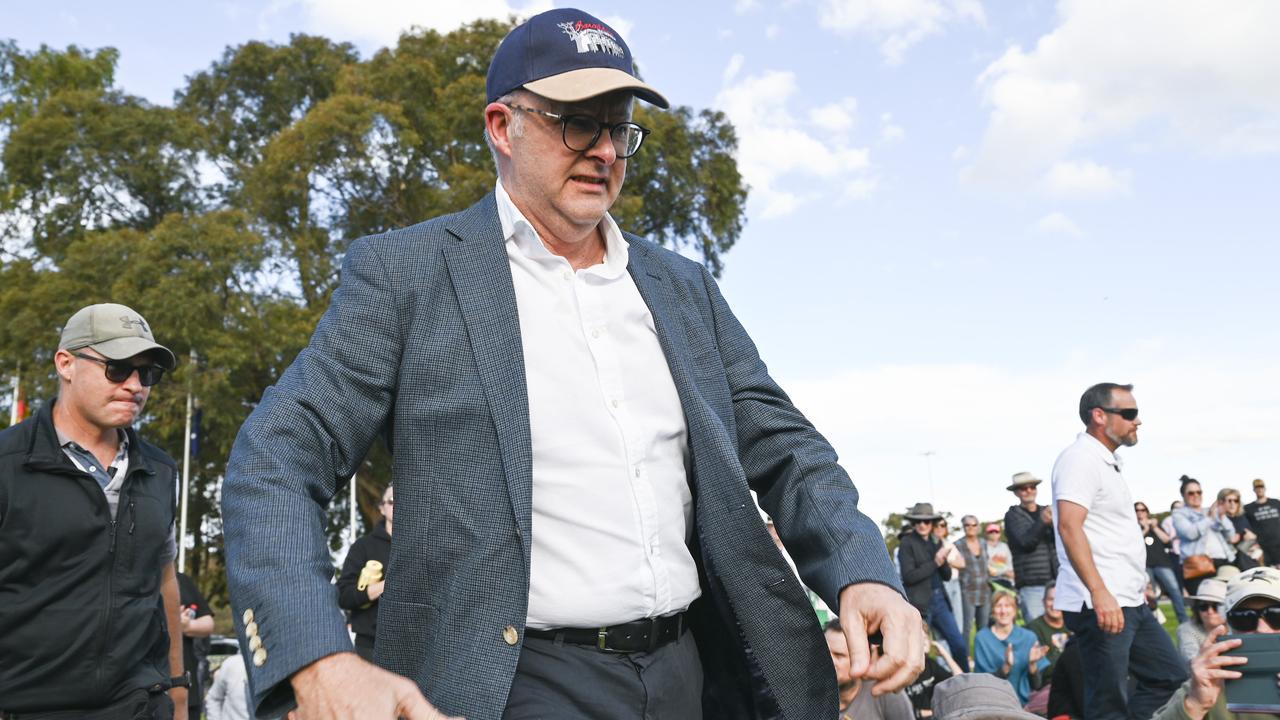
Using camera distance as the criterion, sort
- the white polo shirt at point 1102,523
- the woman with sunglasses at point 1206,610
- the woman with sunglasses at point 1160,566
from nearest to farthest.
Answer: the white polo shirt at point 1102,523 → the woman with sunglasses at point 1206,610 → the woman with sunglasses at point 1160,566

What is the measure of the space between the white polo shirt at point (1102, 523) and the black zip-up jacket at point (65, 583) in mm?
5411

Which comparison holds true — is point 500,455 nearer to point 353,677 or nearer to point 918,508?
point 353,677

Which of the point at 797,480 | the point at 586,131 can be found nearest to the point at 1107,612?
the point at 797,480

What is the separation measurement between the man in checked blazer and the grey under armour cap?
2.70 m

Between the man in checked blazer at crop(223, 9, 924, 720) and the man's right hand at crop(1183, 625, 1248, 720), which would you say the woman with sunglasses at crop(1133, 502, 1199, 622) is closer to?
the man's right hand at crop(1183, 625, 1248, 720)

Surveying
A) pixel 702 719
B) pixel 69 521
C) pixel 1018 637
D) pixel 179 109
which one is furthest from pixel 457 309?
pixel 179 109

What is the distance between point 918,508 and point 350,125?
50.6 ft

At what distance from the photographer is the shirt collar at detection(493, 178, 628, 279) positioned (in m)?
2.55

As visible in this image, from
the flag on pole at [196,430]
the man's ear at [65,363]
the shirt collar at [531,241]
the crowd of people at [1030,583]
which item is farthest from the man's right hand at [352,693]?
the flag on pole at [196,430]

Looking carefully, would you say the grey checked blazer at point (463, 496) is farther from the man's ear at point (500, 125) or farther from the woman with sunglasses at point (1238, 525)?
the woman with sunglasses at point (1238, 525)

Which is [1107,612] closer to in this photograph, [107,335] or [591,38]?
[107,335]

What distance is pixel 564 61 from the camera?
8.09 feet

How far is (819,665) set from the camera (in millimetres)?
2389

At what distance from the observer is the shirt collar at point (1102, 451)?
768cm
